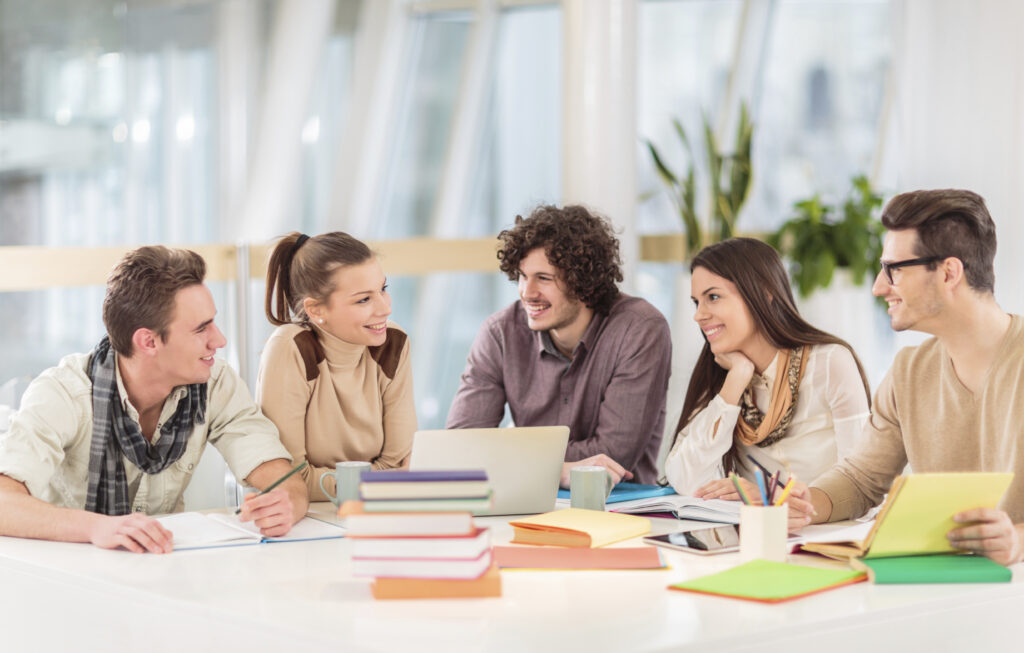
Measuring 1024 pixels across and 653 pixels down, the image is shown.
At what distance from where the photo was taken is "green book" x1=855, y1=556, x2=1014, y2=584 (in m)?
1.69

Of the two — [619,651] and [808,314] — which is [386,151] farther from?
[619,651]

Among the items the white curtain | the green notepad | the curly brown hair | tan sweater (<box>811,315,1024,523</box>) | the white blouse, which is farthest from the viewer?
the white curtain

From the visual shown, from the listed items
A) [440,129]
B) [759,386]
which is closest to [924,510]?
[759,386]

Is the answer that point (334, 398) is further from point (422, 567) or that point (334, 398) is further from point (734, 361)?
point (422, 567)

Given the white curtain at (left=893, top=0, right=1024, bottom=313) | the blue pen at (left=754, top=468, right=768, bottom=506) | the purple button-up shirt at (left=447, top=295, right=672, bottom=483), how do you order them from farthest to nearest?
1. the white curtain at (left=893, top=0, right=1024, bottom=313)
2. the purple button-up shirt at (left=447, top=295, right=672, bottom=483)
3. the blue pen at (left=754, top=468, right=768, bottom=506)

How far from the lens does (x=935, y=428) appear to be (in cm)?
218

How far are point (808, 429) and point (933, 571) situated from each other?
0.88 metres

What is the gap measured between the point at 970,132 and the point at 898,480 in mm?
2965

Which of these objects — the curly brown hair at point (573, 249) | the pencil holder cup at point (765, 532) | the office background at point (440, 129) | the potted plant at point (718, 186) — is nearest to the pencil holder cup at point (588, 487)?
the pencil holder cup at point (765, 532)

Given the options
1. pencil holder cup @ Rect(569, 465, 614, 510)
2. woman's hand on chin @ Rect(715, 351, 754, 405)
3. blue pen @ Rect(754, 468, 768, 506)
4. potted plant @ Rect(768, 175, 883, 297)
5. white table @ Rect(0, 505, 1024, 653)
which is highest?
potted plant @ Rect(768, 175, 883, 297)

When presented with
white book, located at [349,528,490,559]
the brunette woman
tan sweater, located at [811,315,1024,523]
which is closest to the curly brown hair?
the brunette woman

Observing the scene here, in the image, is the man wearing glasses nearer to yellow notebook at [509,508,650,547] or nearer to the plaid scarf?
yellow notebook at [509,508,650,547]

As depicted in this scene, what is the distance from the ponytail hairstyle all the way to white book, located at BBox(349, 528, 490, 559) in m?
1.12

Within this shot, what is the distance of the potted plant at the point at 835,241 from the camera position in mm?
5070
